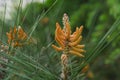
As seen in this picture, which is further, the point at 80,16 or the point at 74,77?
the point at 80,16

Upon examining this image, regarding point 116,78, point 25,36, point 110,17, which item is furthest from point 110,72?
point 25,36

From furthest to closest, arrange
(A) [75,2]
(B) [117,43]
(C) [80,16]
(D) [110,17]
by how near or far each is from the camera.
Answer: (A) [75,2]
(C) [80,16]
(D) [110,17]
(B) [117,43]

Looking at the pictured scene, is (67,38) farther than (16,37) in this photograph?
No

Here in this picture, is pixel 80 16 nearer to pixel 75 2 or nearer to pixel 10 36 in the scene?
pixel 75 2

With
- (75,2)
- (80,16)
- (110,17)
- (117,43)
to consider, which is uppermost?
(75,2)

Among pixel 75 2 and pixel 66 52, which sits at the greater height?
pixel 75 2

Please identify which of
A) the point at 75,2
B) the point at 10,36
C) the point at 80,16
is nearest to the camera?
the point at 10,36

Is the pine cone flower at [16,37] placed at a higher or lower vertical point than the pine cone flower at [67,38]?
higher

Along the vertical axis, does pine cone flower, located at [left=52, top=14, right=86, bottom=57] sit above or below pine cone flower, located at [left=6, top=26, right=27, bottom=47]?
below
